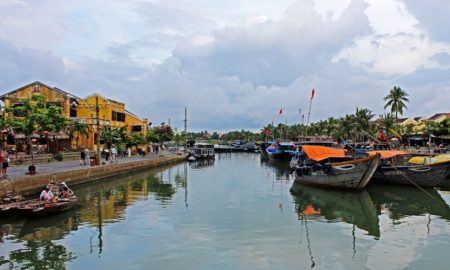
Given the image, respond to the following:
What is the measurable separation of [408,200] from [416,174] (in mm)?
3941

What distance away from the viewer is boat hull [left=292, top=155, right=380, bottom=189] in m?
24.2

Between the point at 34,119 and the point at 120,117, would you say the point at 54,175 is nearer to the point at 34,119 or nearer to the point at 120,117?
the point at 34,119

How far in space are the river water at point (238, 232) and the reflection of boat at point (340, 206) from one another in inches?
2.1

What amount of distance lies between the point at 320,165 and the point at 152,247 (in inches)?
636

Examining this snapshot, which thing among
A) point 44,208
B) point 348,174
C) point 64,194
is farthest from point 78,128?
point 348,174

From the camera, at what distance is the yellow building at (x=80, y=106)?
4334 cm

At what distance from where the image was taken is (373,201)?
23156 millimetres

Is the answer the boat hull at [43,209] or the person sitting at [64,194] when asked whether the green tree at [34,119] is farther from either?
the boat hull at [43,209]

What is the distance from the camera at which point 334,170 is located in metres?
25.6

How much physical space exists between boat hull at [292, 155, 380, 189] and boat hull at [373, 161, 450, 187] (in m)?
2.89

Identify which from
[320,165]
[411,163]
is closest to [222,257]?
[320,165]

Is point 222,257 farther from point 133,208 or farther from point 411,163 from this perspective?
point 411,163

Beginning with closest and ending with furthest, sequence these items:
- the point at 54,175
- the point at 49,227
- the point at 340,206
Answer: the point at 49,227 < the point at 340,206 < the point at 54,175

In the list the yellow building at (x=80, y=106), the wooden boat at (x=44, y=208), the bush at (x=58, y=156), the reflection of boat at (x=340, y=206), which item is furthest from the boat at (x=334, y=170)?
the yellow building at (x=80, y=106)
